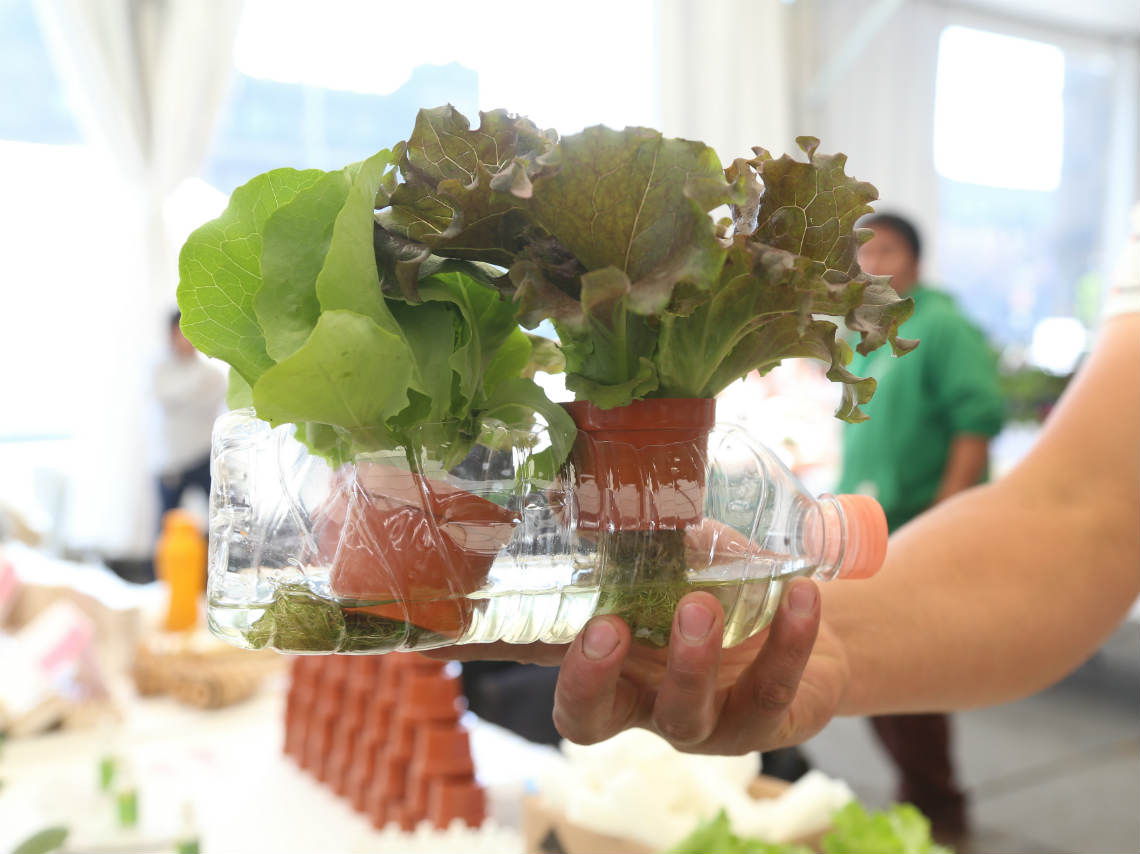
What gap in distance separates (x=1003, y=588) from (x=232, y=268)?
26.1 inches

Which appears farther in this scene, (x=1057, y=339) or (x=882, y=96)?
(x=1057, y=339)

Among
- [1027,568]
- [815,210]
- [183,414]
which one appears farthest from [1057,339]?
[815,210]

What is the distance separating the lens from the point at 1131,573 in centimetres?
86

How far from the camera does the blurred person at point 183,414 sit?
4.27m

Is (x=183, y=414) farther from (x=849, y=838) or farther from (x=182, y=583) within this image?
(x=849, y=838)

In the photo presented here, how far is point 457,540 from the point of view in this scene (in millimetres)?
515

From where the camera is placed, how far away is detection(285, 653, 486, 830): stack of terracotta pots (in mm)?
1023

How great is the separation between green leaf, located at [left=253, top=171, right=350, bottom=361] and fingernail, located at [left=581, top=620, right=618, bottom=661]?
21 cm

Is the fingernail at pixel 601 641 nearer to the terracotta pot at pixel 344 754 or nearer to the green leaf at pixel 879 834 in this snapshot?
the green leaf at pixel 879 834

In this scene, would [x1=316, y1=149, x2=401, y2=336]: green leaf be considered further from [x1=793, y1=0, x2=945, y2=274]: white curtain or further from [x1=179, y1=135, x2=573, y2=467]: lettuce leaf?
[x1=793, y1=0, x2=945, y2=274]: white curtain

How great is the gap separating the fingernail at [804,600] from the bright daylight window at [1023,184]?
5.89m

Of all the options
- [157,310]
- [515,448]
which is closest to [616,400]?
[515,448]

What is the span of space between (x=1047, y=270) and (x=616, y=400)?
6.78 metres

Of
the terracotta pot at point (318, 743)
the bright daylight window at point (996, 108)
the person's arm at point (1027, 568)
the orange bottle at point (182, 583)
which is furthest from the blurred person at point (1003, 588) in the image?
the bright daylight window at point (996, 108)
